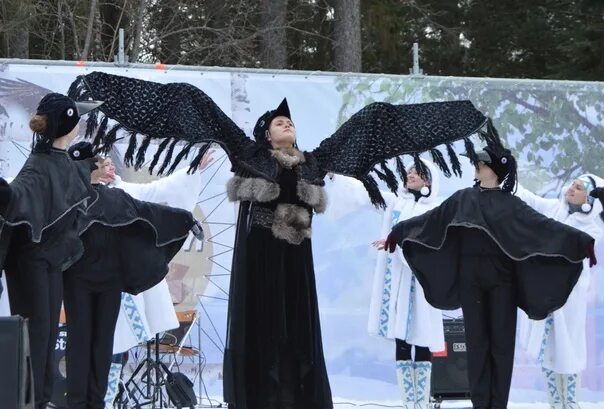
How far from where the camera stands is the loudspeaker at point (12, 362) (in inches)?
186

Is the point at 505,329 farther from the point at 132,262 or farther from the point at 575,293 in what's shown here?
the point at 132,262

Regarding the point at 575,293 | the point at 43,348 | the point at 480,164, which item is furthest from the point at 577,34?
the point at 43,348

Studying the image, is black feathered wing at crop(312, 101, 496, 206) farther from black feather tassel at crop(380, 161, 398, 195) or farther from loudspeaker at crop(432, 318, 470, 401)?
loudspeaker at crop(432, 318, 470, 401)

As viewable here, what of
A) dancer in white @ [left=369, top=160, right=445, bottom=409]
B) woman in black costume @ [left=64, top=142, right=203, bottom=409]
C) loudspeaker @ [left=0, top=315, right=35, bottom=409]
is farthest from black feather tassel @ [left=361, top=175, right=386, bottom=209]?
loudspeaker @ [left=0, top=315, right=35, bottom=409]

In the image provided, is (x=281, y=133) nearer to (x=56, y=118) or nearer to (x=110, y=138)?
(x=110, y=138)

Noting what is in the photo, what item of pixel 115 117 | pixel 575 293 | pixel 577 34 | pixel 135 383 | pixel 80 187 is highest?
pixel 577 34

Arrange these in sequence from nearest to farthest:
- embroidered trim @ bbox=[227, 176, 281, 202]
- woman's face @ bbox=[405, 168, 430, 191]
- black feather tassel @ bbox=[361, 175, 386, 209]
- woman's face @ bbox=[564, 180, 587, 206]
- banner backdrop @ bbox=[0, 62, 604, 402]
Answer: embroidered trim @ bbox=[227, 176, 281, 202] < black feather tassel @ bbox=[361, 175, 386, 209] < woman's face @ bbox=[564, 180, 587, 206] < woman's face @ bbox=[405, 168, 430, 191] < banner backdrop @ bbox=[0, 62, 604, 402]

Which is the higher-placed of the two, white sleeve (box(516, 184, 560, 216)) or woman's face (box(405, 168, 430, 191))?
woman's face (box(405, 168, 430, 191))

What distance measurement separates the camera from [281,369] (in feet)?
20.1

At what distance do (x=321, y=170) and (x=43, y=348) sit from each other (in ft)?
6.01

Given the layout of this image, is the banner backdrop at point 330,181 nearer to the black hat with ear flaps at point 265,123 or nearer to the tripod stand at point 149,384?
the tripod stand at point 149,384

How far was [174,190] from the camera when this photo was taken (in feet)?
25.2

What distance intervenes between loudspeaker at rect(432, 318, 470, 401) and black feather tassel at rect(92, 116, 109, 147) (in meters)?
3.45

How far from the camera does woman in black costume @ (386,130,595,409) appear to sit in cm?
654
